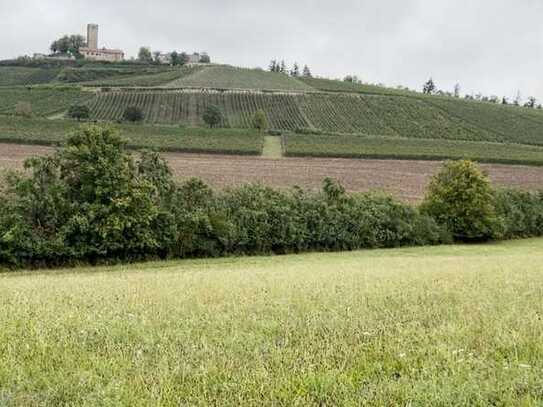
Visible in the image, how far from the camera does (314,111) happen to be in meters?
130

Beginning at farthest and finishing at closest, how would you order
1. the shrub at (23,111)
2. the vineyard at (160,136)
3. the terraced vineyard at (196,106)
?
the terraced vineyard at (196,106) < the shrub at (23,111) < the vineyard at (160,136)

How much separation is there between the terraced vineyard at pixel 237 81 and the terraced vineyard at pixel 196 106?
354 inches

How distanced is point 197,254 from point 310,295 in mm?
23660

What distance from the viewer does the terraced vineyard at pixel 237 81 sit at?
148 m

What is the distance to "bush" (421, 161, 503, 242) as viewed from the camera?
41406 millimetres

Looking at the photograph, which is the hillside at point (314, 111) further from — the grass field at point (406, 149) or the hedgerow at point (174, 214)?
the hedgerow at point (174, 214)

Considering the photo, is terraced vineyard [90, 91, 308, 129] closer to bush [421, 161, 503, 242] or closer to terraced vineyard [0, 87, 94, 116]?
terraced vineyard [0, 87, 94, 116]

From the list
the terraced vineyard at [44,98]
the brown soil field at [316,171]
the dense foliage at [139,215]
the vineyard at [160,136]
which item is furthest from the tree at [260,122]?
the dense foliage at [139,215]

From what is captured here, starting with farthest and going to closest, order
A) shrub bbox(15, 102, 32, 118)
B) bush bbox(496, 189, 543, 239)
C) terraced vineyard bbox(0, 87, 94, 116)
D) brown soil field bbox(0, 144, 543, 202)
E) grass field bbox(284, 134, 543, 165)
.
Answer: terraced vineyard bbox(0, 87, 94, 116) → shrub bbox(15, 102, 32, 118) → grass field bbox(284, 134, 543, 165) → brown soil field bbox(0, 144, 543, 202) → bush bbox(496, 189, 543, 239)

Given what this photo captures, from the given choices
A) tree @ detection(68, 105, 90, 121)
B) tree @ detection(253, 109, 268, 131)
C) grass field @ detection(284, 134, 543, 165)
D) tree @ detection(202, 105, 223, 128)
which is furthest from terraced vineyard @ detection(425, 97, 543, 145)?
tree @ detection(68, 105, 90, 121)

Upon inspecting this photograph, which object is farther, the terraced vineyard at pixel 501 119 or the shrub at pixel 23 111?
the terraced vineyard at pixel 501 119

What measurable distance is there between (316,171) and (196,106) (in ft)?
211

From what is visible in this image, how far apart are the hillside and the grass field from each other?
7.2 inches

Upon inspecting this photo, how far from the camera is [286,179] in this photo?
64062 millimetres
